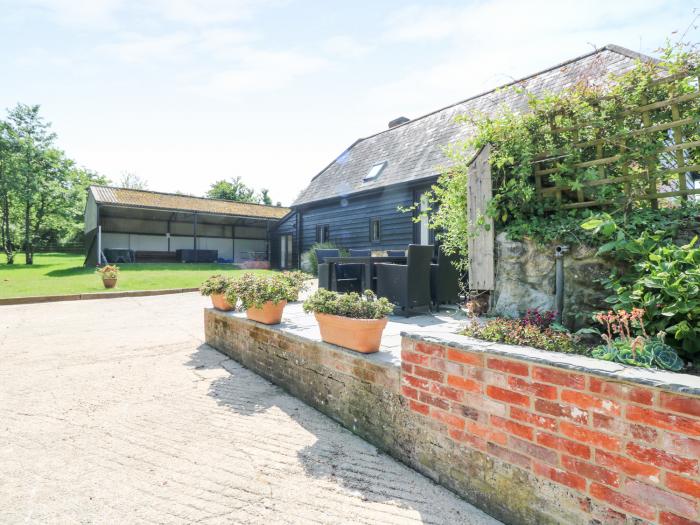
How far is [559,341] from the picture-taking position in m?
1.77

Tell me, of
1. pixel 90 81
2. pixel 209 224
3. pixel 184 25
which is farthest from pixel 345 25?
pixel 209 224

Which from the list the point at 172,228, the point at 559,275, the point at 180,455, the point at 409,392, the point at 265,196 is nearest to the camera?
the point at 409,392

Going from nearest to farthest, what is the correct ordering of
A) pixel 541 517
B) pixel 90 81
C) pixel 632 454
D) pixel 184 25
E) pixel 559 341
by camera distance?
pixel 632 454, pixel 541 517, pixel 559 341, pixel 184 25, pixel 90 81

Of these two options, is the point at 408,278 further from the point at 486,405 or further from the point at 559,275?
the point at 486,405

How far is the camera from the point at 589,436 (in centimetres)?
138

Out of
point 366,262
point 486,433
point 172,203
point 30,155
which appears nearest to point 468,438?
point 486,433

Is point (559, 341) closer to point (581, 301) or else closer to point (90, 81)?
point (581, 301)

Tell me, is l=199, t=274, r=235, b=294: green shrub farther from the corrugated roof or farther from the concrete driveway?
the corrugated roof

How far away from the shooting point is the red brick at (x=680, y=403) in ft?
Result: 3.68

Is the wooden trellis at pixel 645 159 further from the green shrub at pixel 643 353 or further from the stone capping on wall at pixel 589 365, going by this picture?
the stone capping on wall at pixel 589 365

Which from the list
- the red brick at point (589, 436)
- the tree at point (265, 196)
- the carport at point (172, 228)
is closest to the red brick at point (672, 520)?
the red brick at point (589, 436)

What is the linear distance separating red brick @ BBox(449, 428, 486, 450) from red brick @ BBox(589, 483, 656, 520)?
1.58 feet

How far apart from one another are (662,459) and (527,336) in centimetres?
71

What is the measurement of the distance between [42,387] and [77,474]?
1978mm
